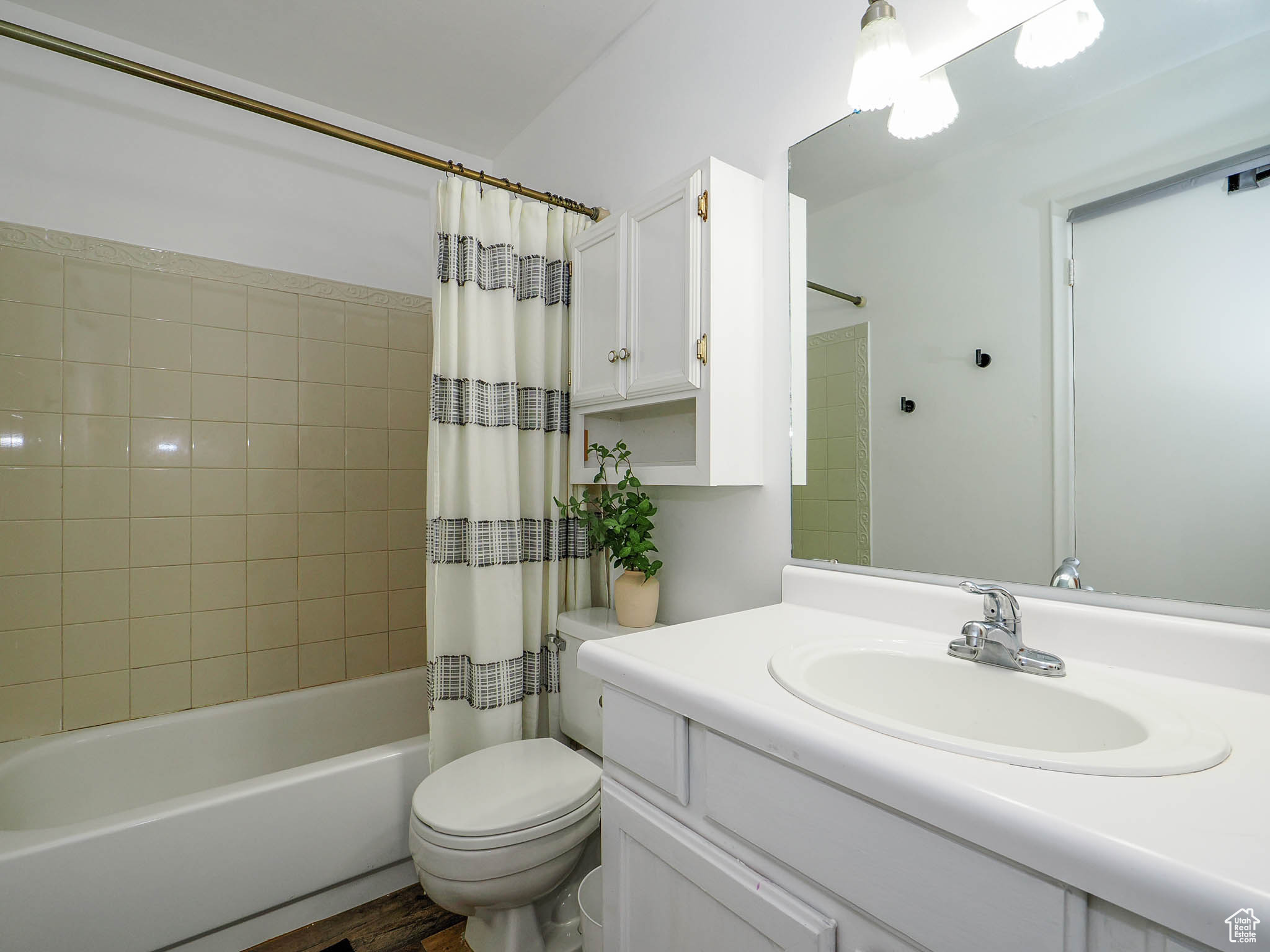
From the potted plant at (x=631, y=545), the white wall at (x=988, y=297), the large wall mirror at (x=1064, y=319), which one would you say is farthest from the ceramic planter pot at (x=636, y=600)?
the white wall at (x=988, y=297)

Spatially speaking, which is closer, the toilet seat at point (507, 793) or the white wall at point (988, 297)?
the white wall at point (988, 297)

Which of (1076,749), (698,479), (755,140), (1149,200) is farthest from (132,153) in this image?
(1076,749)

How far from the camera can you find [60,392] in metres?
1.79

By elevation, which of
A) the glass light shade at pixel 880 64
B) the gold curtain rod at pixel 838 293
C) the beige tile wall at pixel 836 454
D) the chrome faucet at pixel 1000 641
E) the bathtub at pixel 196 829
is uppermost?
the glass light shade at pixel 880 64

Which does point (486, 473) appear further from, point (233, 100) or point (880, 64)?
point (880, 64)

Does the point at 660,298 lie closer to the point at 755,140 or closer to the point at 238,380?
the point at 755,140

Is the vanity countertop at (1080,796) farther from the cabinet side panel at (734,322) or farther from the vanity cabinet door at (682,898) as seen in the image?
the cabinet side panel at (734,322)

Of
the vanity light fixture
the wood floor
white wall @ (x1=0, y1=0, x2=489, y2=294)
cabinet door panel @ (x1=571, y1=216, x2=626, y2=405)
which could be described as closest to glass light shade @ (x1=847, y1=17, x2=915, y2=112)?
the vanity light fixture

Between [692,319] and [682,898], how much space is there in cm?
104

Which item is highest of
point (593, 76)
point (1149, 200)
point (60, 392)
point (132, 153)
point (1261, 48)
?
point (593, 76)

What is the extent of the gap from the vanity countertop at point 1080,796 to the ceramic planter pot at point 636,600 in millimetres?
719

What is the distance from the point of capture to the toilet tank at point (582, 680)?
5.06ft

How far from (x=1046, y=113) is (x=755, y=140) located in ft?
2.05
